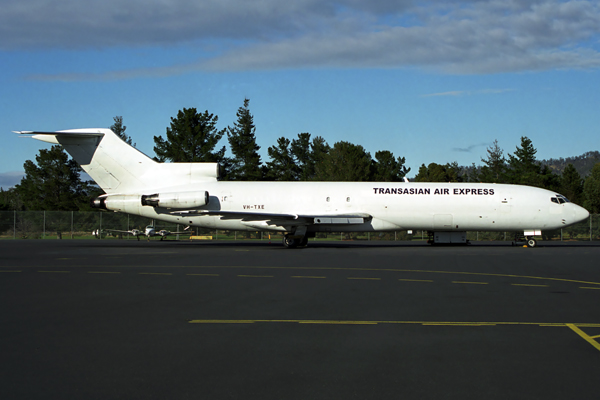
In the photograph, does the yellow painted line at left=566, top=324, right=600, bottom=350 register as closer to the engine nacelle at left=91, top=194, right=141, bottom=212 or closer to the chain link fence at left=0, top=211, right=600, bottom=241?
the engine nacelle at left=91, top=194, right=141, bottom=212

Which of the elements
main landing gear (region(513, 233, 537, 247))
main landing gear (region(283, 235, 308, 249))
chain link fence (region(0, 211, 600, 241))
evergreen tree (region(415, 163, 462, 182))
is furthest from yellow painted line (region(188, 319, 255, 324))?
evergreen tree (region(415, 163, 462, 182))

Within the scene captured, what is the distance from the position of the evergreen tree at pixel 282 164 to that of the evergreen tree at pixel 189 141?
12630 mm

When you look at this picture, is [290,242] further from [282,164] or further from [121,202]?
[282,164]

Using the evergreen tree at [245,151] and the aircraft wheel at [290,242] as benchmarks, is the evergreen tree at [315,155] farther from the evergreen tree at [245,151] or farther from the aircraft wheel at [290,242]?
the aircraft wheel at [290,242]

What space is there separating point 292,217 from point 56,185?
4868cm

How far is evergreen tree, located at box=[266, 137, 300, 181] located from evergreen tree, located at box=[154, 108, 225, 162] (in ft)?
41.4

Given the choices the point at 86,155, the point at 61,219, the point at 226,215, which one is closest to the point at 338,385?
the point at 226,215

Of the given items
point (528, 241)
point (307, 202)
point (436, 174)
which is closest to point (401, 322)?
point (307, 202)

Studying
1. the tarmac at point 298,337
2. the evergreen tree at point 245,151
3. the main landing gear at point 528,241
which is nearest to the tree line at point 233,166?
the evergreen tree at point 245,151

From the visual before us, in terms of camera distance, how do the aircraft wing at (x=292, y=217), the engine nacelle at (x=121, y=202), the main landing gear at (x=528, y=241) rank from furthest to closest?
1. the main landing gear at (x=528, y=241)
2. the engine nacelle at (x=121, y=202)
3. the aircraft wing at (x=292, y=217)

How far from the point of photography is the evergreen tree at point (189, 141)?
61.0 metres

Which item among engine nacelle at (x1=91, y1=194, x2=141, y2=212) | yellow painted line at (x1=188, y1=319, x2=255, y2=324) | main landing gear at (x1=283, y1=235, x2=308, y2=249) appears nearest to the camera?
yellow painted line at (x1=188, y1=319, x2=255, y2=324)

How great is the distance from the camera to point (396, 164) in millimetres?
84062

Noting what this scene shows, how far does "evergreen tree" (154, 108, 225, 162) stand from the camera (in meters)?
61.0
